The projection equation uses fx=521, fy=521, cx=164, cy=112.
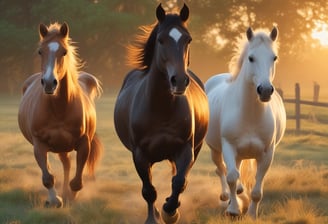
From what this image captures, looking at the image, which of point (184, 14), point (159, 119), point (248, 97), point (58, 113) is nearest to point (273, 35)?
point (248, 97)

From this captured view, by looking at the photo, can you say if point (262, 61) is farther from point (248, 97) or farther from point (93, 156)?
point (93, 156)

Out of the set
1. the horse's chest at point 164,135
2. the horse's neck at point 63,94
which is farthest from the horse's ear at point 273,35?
the horse's neck at point 63,94

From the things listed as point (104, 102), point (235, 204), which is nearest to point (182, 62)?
point (235, 204)

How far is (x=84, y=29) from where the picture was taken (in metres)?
36.4

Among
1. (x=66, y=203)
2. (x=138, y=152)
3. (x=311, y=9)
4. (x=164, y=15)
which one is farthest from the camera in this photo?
(x=311, y=9)

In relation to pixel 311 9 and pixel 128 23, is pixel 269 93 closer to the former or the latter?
pixel 128 23

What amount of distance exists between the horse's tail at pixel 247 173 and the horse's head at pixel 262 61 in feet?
→ 5.99

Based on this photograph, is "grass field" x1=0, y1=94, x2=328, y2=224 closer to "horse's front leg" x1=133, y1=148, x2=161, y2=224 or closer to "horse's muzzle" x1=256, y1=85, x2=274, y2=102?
"horse's front leg" x1=133, y1=148, x2=161, y2=224

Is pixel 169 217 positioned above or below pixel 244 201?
above

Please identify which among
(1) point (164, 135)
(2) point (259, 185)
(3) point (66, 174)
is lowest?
(3) point (66, 174)

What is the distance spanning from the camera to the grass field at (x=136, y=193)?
234 inches

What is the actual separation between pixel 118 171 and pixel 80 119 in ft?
10.7

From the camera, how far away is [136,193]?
304 inches

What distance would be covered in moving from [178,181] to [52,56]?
2.26 m
